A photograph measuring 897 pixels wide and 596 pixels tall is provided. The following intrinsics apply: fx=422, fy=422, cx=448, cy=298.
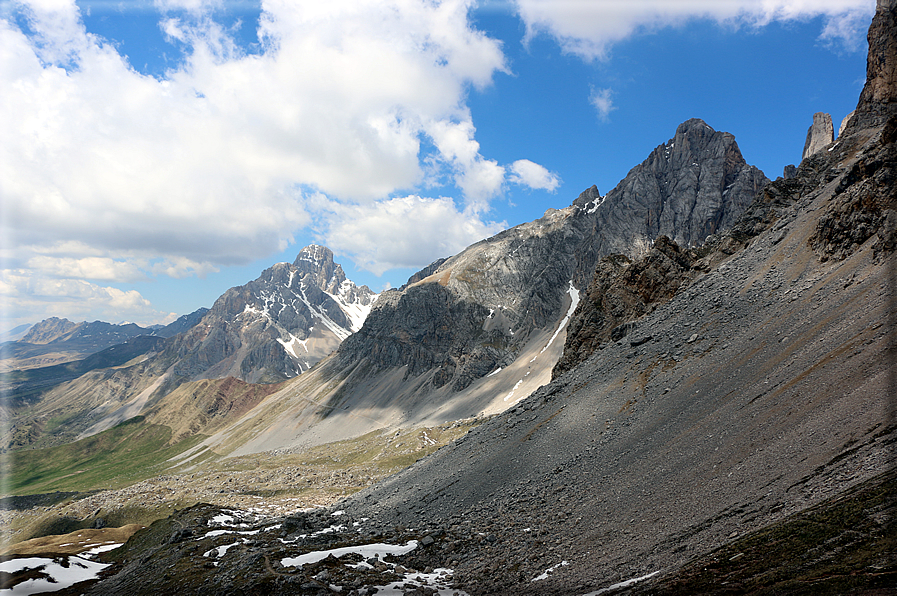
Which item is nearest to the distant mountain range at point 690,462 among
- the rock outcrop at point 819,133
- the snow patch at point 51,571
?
the snow patch at point 51,571

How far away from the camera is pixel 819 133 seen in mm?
131000

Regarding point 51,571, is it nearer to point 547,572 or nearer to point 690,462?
point 547,572

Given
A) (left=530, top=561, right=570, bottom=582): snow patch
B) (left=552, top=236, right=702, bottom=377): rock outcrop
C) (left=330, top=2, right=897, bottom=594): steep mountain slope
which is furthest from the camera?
(left=552, top=236, right=702, bottom=377): rock outcrop

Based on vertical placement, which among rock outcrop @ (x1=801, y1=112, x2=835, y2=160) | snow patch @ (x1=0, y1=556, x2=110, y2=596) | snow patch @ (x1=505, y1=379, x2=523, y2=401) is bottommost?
snow patch @ (x1=505, y1=379, x2=523, y2=401)

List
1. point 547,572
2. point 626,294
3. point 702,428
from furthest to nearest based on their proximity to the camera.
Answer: point 626,294 → point 702,428 → point 547,572

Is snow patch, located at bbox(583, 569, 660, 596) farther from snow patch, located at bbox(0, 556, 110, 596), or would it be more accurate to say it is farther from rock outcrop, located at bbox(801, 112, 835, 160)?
rock outcrop, located at bbox(801, 112, 835, 160)

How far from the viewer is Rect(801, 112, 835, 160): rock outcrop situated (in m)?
129

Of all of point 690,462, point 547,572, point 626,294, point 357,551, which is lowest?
point 547,572

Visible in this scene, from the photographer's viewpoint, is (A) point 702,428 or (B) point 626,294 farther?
(B) point 626,294

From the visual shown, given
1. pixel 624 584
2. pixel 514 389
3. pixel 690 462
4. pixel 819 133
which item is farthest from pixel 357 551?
pixel 819 133

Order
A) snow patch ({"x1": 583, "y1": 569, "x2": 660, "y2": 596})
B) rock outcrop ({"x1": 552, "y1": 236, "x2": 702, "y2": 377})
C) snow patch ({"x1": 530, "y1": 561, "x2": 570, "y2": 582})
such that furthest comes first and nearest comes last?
1. rock outcrop ({"x1": 552, "y1": 236, "x2": 702, "y2": 377})
2. snow patch ({"x1": 530, "y1": 561, "x2": 570, "y2": 582})
3. snow patch ({"x1": 583, "y1": 569, "x2": 660, "y2": 596})

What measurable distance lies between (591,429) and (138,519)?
9692 cm

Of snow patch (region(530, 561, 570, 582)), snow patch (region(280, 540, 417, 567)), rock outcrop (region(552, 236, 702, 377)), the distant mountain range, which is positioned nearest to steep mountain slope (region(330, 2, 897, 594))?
the distant mountain range

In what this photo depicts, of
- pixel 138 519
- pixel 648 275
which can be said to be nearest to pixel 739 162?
pixel 648 275
